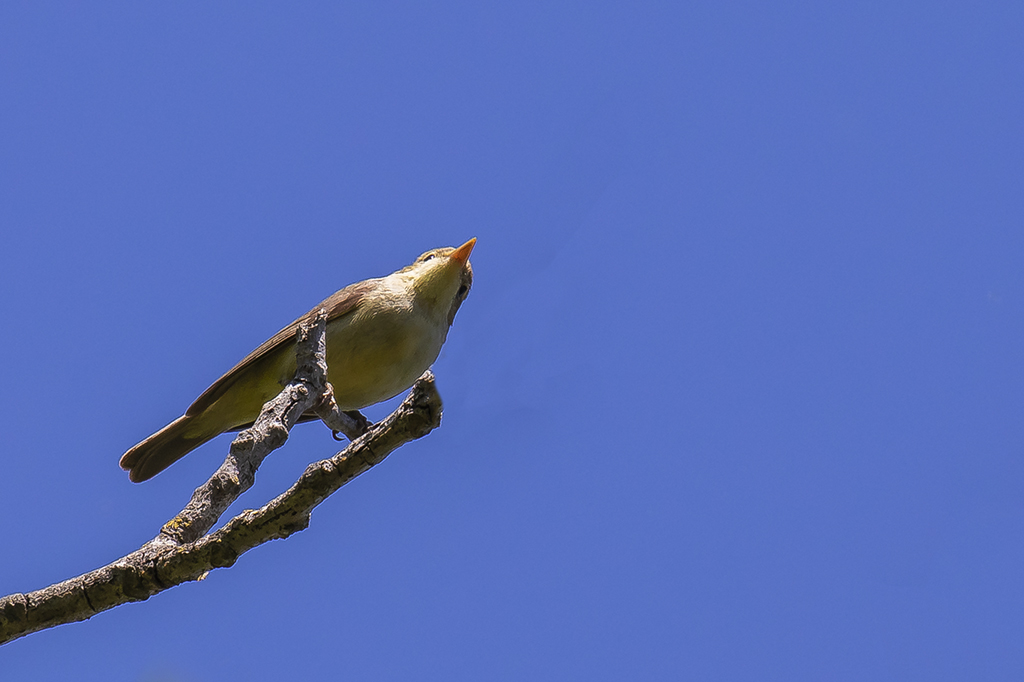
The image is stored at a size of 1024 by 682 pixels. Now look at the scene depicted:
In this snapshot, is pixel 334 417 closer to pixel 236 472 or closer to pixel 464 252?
pixel 236 472

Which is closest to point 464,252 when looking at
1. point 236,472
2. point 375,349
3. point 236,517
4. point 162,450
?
point 375,349

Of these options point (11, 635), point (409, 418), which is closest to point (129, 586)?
point (11, 635)

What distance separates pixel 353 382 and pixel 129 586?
10.6ft

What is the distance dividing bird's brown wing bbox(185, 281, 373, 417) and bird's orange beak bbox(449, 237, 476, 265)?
0.79 metres

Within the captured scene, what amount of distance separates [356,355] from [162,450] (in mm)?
2003

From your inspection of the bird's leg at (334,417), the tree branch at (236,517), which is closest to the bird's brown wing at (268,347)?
the bird's leg at (334,417)

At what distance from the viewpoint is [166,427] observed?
6.94 meters

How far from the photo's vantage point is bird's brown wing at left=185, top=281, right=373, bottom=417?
22.0ft

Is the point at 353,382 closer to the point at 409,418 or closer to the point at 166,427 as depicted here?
the point at 166,427

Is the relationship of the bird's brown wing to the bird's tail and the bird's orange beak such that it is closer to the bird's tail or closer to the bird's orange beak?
the bird's tail

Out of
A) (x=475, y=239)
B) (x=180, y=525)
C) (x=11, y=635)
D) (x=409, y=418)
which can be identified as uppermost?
(x=475, y=239)

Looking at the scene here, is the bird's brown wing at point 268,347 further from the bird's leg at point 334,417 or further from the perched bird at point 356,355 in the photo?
the bird's leg at point 334,417

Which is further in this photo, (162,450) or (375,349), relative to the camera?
(162,450)

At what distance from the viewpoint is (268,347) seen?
22.1 feet
